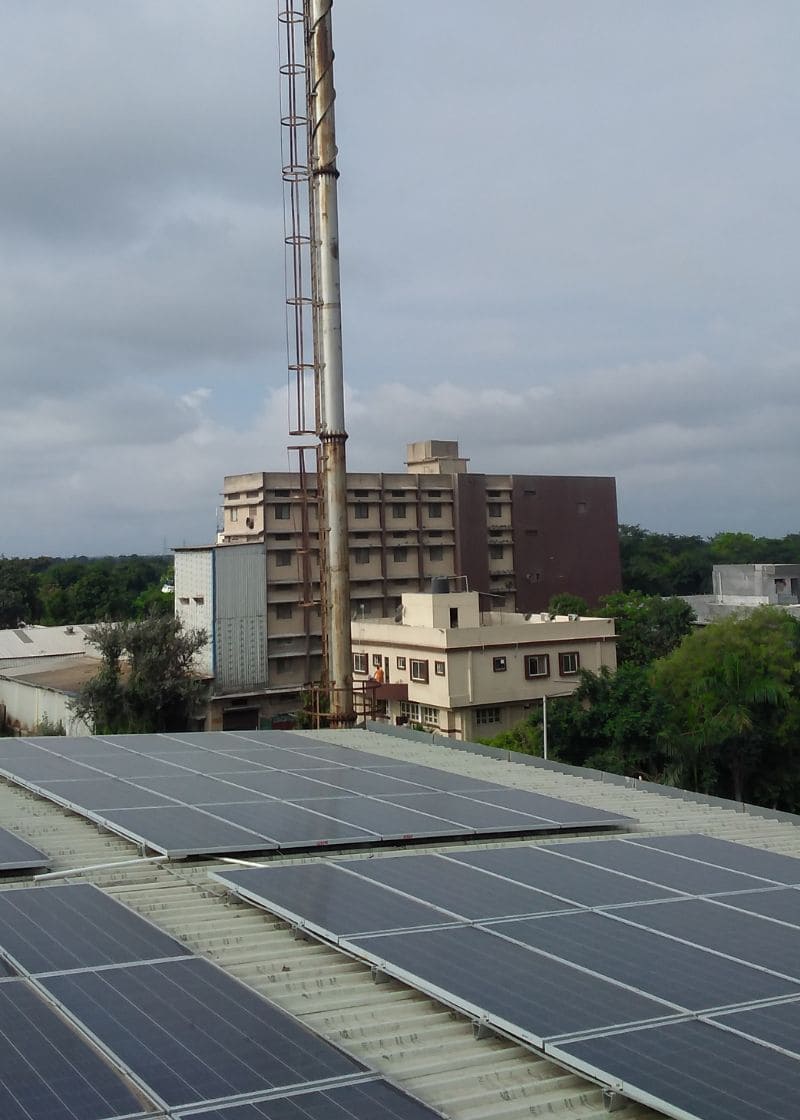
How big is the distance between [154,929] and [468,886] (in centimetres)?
272

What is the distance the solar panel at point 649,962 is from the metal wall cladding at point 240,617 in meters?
49.3

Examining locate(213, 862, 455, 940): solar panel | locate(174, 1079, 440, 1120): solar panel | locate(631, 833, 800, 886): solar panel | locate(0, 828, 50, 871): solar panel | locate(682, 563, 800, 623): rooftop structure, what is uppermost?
locate(682, 563, 800, 623): rooftop structure

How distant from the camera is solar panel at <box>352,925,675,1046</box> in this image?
6289mm

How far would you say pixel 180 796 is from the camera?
1378cm

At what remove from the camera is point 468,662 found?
150 ft

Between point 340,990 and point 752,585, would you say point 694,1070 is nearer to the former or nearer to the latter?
point 340,990

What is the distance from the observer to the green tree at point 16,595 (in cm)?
10019

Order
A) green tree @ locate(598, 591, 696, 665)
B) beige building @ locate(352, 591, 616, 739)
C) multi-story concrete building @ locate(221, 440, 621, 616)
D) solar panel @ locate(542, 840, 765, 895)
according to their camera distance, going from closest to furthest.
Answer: solar panel @ locate(542, 840, 765, 895) < beige building @ locate(352, 591, 616, 739) < green tree @ locate(598, 591, 696, 665) < multi-story concrete building @ locate(221, 440, 621, 616)

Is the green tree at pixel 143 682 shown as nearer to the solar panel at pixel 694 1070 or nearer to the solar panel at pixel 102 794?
the solar panel at pixel 102 794

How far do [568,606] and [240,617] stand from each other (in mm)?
21428

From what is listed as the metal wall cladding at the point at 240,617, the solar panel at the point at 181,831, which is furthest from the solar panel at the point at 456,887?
the metal wall cladding at the point at 240,617

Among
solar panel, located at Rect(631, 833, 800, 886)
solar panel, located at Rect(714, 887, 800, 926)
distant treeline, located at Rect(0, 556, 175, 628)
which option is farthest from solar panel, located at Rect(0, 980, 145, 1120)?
distant treeline, located at Rect(0, 556, 175, 628)

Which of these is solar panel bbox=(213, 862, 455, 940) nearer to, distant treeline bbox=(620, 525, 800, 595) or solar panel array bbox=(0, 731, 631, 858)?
solar panel array bbox=(0, 731, 631, 858)

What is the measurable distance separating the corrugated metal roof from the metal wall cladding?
4228 centimetres
